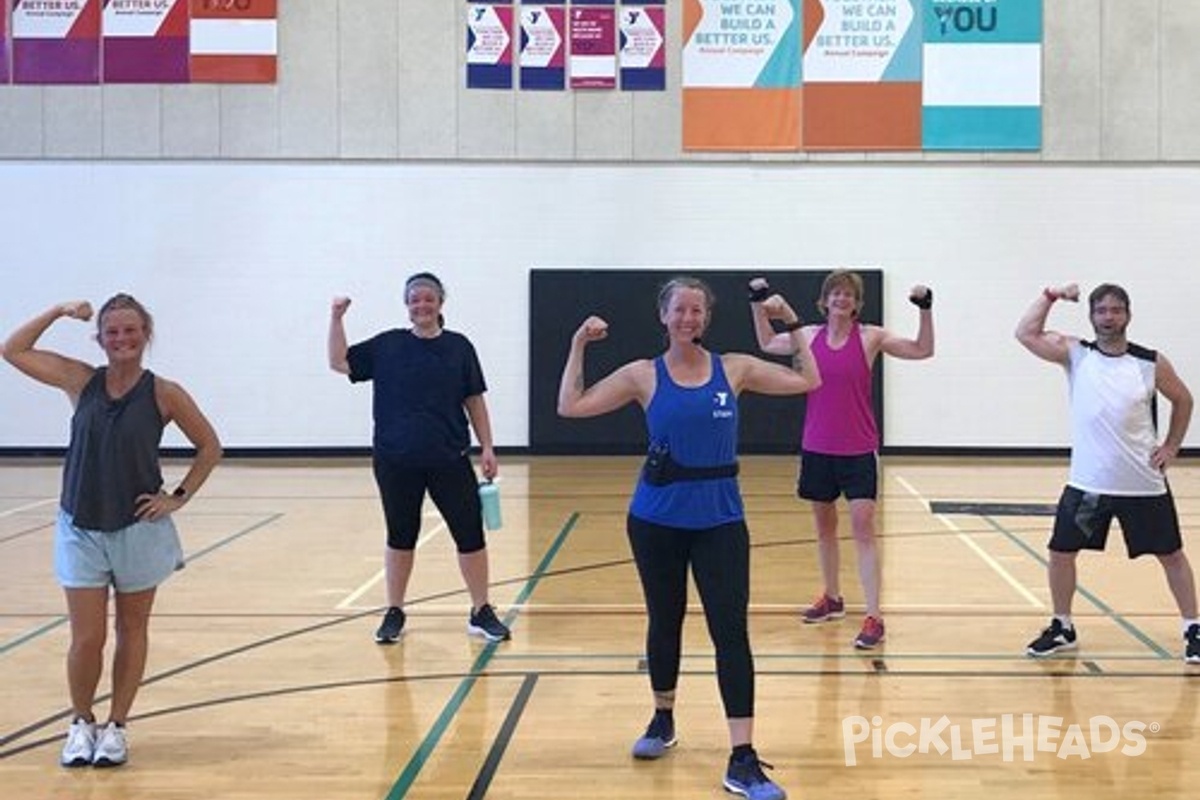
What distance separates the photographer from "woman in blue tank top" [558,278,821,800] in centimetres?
460

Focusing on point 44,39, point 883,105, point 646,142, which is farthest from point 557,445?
point 44,39

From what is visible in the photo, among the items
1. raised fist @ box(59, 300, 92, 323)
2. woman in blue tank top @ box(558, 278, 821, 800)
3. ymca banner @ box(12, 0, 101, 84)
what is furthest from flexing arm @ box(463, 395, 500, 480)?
ymca banner @ box(12, 0, 101, 84)

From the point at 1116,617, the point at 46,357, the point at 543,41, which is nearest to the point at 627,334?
the point at 543,41

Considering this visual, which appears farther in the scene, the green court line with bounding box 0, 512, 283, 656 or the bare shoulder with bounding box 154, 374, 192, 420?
the green court line with bounding box 0, 512, 283, 656

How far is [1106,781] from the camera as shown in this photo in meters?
4.61

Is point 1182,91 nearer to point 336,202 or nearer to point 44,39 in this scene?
point 336,202

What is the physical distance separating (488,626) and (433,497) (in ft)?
2.41

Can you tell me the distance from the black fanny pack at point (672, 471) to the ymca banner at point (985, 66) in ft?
43.8

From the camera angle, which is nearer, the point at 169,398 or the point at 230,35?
the point at 169,398

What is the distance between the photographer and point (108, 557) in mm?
4859

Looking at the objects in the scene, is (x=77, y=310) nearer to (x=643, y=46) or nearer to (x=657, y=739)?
(x=657, y=739)

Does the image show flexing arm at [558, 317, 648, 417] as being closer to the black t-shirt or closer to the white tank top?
the black t-shirt

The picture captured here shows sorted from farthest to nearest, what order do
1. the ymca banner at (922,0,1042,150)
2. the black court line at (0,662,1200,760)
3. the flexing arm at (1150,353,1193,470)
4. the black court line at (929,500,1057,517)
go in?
the ymca banner at (922,0,1042,150)
the black court line at (929,500,1057,517)
the flexing arm at (1150,353,1193,470)
the black court line at (0,662,1200,760)

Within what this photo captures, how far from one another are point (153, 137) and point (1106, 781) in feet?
50.1
